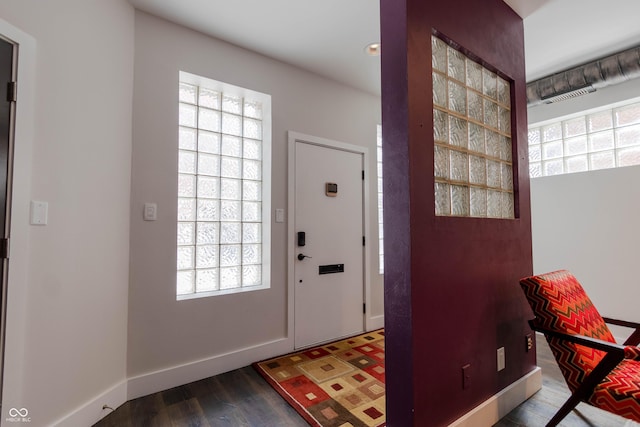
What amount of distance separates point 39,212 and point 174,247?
2.74 feet

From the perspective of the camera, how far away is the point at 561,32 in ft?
7.77

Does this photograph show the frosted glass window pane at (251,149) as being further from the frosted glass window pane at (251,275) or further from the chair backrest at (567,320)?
the chair backrest at (567,320)

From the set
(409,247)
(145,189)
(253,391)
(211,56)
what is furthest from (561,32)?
(253,391)

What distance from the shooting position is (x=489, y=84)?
195cm

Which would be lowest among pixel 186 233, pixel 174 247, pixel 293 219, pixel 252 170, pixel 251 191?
pixel 174 247

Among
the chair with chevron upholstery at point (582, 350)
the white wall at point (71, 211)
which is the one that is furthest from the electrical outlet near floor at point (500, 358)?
the white wall at point (71, 211)

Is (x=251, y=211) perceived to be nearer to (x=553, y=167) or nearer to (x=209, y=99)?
(x=209, y=99)

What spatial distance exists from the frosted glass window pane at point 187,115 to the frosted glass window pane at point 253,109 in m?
0.47

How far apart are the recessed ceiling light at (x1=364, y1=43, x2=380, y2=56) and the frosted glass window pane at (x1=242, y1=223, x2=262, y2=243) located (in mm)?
1842

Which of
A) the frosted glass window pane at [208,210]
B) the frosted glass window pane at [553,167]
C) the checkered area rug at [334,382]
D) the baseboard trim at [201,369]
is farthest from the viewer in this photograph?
the frosted glass window pane at [553,167]

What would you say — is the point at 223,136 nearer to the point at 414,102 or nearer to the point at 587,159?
the point at 414,102

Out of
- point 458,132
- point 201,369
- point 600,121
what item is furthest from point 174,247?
point 600,121

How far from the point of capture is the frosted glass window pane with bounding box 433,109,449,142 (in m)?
1.57

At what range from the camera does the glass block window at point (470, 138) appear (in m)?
1.60
